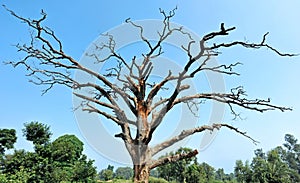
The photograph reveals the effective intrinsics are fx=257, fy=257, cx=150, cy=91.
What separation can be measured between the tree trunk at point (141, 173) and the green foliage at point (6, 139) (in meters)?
21.1

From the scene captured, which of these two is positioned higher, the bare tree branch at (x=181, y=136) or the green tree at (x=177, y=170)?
the green tree at (x=177, y=170)

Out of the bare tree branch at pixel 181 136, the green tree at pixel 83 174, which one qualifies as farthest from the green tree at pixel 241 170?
the bare tree branch at pixel 181 136

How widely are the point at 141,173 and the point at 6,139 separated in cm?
2134

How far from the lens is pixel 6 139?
914 inches

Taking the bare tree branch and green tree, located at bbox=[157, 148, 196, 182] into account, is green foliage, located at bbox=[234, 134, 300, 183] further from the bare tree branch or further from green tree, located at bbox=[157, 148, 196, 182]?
the bare tree branch

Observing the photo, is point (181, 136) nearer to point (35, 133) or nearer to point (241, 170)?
point (35, 133)

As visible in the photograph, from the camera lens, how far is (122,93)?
24.1ft

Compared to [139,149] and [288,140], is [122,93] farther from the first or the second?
[288,140]

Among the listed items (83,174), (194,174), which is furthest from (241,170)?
(83,174)

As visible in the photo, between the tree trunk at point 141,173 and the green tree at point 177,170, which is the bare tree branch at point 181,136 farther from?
the green tree at point 177,170

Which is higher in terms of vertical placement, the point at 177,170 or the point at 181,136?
the point at 177,170

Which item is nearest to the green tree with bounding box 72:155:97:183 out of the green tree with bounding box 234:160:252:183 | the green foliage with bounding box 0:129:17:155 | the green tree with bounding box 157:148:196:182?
the green foliage with bounding box 0:129:17:155

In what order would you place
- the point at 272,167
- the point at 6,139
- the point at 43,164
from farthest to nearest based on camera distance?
the point at 272,167 → the point at 6,139 → the point at 43,164

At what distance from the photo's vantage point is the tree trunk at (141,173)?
6.21 m
